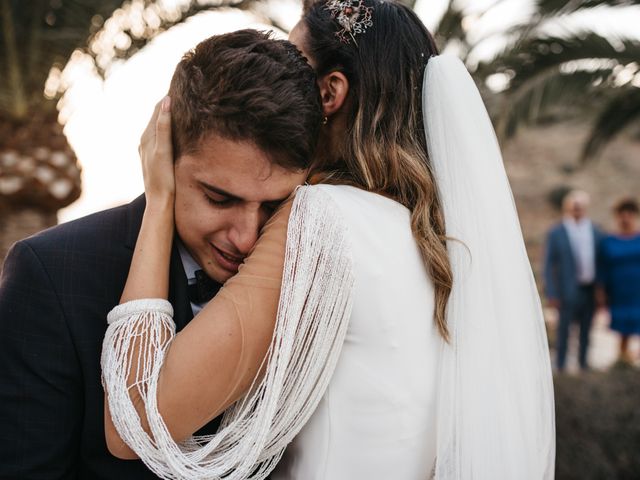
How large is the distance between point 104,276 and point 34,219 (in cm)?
434

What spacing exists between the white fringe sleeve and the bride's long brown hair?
0.25 metres

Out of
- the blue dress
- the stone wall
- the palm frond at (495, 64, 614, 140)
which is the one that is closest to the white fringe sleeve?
the palm frond at (495, 64, 614, 140)

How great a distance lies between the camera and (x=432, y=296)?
185cm

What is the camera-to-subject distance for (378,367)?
1.75m

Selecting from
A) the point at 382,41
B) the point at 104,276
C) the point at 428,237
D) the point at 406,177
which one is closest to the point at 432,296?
the point at 428,237

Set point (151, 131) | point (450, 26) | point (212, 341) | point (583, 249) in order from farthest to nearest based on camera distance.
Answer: point (583, 249)
point (450, 26)
point (151, 131)
point (212, 341)

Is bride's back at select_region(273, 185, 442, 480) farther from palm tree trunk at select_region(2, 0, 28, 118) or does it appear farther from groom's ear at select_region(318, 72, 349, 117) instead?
palm tree trunk at select_region(2, 0, 28, 118)

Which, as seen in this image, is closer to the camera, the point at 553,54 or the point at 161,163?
the point at 161,163

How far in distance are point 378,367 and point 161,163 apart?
0.82 metres

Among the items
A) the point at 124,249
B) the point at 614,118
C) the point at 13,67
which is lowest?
the point at 614,118

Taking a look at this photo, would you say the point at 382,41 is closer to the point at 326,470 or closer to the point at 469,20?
the point at 326,470

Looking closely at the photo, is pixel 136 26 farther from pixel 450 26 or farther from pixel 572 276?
pixel 572 276

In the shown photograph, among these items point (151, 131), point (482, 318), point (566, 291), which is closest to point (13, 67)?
point (151, 131)

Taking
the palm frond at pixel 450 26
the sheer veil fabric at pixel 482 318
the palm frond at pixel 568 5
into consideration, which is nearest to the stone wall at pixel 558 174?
the palm frond at pixel 450 26
